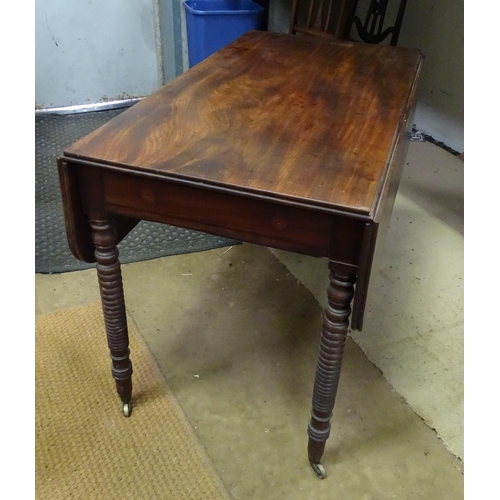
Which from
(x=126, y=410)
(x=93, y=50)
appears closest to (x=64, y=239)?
(x=126, y=410)

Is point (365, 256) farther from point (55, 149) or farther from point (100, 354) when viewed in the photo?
point (55, 149)

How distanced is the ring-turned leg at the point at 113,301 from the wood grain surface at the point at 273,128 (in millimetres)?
170

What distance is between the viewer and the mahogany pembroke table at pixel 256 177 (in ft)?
2.67

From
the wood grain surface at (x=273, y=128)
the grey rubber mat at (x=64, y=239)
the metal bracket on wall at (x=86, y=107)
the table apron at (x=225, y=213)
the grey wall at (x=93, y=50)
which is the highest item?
the wood grain surface at (x=273, y=128)

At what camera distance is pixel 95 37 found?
2.66 metres

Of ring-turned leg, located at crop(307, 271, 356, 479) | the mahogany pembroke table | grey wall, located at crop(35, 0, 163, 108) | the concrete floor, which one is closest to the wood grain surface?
the mahogany pembroke table

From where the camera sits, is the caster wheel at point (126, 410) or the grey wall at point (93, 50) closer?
the caster wheel at point (126, 410)

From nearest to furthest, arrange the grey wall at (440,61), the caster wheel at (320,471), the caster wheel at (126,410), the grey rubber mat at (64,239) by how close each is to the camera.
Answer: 1. the caster wheel at (320,471)
2. the caster wheel at (126,410)
3. the grey rubber mat at (64,239)
4. the grey wall at (440,61)

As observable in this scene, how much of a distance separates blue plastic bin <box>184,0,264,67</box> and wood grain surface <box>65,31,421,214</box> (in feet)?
3.87

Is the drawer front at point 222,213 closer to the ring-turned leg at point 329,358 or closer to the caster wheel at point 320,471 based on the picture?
the ring-turned leg at point 329,358

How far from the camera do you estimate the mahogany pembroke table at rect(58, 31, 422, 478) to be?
81cm

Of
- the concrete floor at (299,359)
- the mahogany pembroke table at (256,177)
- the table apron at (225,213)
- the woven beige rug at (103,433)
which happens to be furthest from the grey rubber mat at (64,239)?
the table apron at (225,213)

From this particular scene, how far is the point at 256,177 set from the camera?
32.9 inches

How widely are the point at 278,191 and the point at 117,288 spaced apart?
0.44 meters
